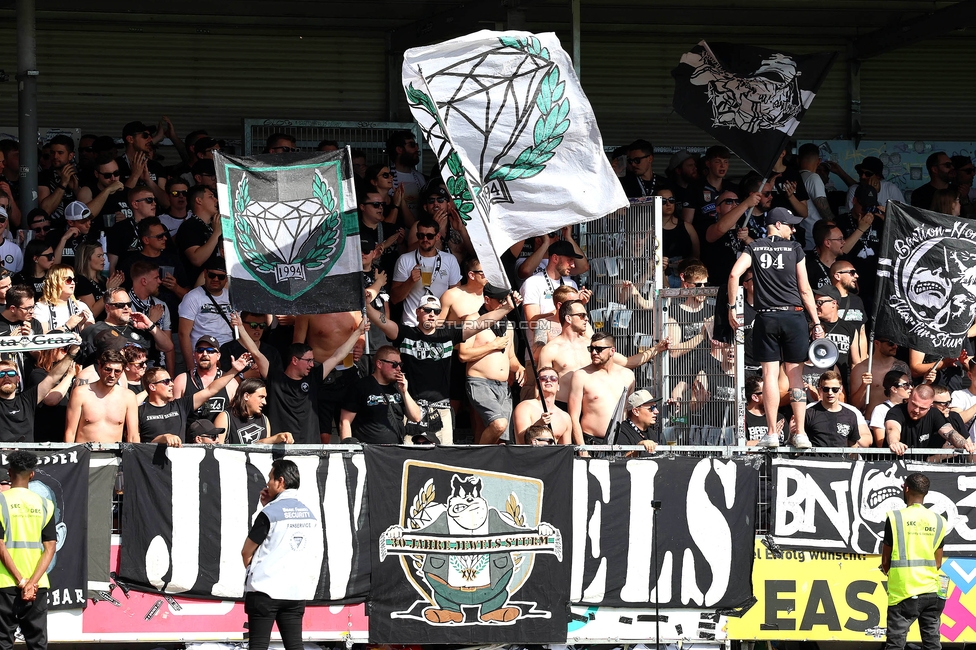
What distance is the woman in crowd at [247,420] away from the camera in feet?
36.1

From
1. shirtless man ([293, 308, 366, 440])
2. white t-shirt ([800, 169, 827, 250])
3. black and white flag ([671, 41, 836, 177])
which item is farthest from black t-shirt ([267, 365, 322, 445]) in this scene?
white t-shirt ([800, 169, 827, 250])

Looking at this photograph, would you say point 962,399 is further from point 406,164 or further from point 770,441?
point 406,164

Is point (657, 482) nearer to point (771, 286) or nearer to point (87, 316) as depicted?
point (771, 286)

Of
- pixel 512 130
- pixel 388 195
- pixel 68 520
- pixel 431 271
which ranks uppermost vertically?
Result: pixel 512 130

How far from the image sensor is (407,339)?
1236 centimetres

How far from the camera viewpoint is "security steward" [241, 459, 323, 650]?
29.7 ft

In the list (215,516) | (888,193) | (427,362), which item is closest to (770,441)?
(427,362)

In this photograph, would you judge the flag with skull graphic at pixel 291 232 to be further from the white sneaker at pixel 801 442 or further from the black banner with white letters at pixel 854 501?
the black banner with white letters at pixel 854 501

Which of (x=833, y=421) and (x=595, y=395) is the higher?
(x=595, y=395)

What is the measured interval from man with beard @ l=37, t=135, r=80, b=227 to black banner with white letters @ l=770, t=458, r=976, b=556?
7671 mm

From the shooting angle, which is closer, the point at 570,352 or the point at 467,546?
the point at 467,546

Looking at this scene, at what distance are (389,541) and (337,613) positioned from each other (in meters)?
0.71

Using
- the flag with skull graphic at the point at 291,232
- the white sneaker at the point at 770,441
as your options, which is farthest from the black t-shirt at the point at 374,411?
the white sneaker at the point at 770,441

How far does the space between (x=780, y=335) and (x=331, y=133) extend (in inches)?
285
